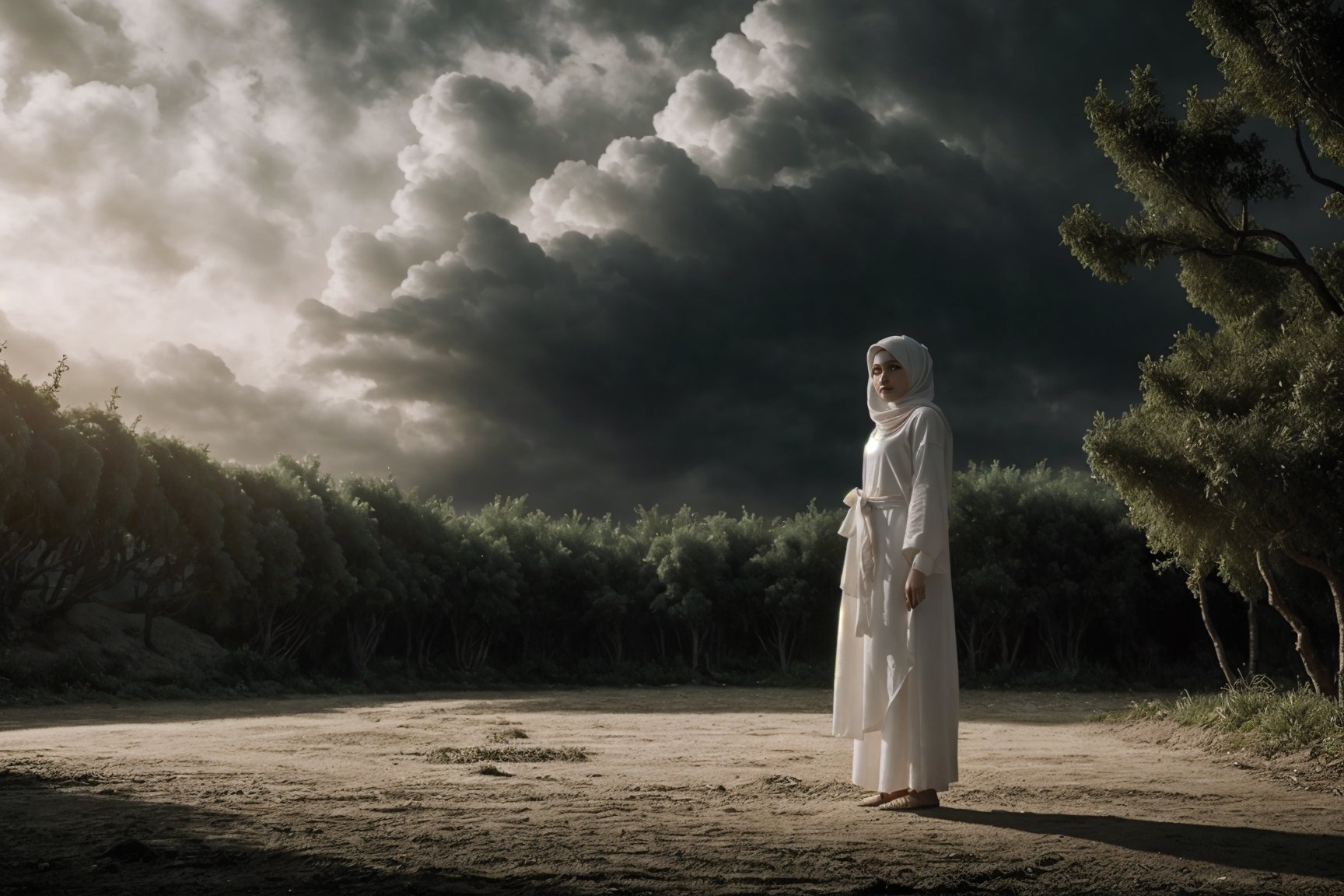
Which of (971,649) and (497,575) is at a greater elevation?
(497,575)

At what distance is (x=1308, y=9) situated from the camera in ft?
34.2

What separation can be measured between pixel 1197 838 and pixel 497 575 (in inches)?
1181

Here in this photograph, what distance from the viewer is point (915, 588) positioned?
5.34 metres

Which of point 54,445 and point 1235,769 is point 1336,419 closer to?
point 1235,769

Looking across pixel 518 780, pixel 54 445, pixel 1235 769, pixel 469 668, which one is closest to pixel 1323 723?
pixel 1235 769

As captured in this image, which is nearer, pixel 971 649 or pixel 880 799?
pixel 880 799

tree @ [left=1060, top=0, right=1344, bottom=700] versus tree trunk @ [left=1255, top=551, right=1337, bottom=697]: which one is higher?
tree @ [left=1060, top=0, right=1344, bottom=700]

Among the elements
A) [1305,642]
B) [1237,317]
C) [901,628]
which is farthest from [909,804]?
[1237,317]

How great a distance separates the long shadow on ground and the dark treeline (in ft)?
69.5

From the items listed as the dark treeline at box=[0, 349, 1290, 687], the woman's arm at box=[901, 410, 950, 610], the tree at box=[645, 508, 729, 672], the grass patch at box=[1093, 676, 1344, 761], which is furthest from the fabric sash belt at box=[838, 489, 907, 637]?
the tree at box=[645, 508, 729, 672]

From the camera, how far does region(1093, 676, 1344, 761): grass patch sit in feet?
28.3

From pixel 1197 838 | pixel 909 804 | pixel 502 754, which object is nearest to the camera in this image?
pixel 1197 838

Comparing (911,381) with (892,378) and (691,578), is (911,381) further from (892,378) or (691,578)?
(691,578)

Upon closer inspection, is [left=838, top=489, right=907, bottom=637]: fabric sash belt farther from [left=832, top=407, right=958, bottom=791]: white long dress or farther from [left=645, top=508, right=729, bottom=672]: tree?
[left=645, top=508, right=729, bottom=672]: tree
